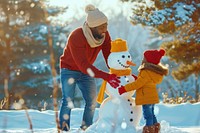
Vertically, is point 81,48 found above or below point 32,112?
above

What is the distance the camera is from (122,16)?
1966 inches

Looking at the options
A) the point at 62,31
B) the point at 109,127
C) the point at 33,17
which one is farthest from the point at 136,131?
the point at 62,31

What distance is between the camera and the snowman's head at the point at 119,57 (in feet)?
13.0

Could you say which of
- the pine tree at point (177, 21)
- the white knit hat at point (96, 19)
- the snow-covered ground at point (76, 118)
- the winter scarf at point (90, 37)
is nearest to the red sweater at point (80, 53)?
the winter scarf at point (90, 37)

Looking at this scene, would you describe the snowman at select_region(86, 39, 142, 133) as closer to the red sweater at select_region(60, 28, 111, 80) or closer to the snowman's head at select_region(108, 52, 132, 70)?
the snowman's head at select_region(108, 52, 132, 70)

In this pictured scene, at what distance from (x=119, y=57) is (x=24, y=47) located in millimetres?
15937

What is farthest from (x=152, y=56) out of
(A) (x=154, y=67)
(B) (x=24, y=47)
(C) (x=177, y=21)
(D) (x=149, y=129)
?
(B) (x=24, y=47)

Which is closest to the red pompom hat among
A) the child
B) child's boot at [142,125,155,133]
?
the child

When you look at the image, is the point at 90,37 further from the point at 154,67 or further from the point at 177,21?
the point at 177,21

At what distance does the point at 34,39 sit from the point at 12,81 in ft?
7.02

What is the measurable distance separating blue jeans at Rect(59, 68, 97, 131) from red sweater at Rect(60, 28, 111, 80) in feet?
0.28

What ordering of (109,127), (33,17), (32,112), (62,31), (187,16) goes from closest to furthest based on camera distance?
(109,127)
(32,112)
(187,16)
(33,17)
(62,31)

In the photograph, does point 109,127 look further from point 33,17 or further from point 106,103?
point 33,17

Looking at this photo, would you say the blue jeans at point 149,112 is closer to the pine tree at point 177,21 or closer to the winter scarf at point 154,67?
the winter scarf at point 154,67
